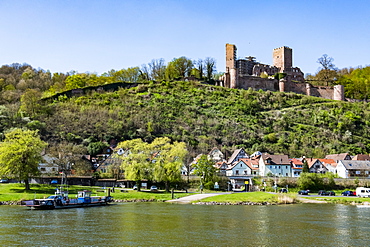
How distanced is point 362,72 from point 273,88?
43463mm

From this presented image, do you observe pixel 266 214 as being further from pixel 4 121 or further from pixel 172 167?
pixel 4 121

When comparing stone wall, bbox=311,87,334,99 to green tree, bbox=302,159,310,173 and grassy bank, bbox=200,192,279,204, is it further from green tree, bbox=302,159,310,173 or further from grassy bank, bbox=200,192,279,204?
grassy bank, bbox=200,192,279,204

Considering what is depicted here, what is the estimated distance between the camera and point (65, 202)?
4850cm

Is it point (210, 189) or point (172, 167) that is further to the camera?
point (210, 189)

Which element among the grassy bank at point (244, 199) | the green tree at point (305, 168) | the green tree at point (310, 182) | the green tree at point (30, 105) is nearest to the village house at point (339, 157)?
the green tree at point (305, 168)

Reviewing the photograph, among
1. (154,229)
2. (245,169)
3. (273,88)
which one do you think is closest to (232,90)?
(273,88)

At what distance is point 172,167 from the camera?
60250 mm

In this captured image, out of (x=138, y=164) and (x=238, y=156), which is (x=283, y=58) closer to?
(x=238, y=156)

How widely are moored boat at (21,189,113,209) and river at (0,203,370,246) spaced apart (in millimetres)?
3360

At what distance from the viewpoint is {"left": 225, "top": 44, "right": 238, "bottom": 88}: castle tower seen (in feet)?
424

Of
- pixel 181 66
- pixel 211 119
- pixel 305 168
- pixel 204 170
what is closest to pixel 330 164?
pixel 305 168

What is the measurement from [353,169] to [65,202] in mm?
54503

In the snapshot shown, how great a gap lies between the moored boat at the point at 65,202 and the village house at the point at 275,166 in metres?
36.4

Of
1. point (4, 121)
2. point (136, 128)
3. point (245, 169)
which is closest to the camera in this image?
point (245, 169)
